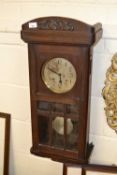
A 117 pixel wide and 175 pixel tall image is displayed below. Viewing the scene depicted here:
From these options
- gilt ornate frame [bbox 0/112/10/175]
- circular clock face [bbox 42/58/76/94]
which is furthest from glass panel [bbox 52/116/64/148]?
gilt ornate frame [bbox 0/112/10/175]

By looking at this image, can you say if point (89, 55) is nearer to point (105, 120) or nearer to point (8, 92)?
point (105, 120)

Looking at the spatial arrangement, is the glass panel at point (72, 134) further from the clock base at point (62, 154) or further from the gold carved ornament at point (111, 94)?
the gold carved ornament at point (111, 94)

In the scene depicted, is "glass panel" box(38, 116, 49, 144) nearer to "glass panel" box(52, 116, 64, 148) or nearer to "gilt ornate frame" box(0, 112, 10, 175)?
"glass panel" box(52, 116, 64, 148)

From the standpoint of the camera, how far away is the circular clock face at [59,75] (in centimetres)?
102

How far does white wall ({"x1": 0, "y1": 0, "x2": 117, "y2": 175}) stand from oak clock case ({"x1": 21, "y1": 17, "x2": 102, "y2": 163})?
3.2 inches

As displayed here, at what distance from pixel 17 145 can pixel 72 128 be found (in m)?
0.41

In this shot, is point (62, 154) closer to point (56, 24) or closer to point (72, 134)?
point (72, 134)

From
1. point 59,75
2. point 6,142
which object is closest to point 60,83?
point 59,75

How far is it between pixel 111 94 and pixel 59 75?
0.23 m

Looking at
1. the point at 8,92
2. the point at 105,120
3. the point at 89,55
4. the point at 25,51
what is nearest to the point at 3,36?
the point at 25,51

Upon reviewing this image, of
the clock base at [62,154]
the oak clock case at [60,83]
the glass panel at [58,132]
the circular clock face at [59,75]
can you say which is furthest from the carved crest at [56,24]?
the clock base at [62,154]

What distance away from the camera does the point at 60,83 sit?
1.05 metres

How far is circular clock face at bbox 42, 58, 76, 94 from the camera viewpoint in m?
1.02

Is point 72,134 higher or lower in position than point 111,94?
lower
